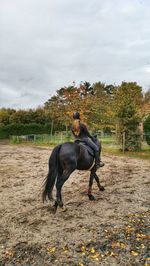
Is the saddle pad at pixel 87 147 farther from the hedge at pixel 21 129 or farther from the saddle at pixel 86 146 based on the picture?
the hedge at pixel 21 129

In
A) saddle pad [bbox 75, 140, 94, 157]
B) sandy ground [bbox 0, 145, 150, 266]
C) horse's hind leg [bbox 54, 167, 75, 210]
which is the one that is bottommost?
sandy ground [bbox 0, 145, 150, 266]

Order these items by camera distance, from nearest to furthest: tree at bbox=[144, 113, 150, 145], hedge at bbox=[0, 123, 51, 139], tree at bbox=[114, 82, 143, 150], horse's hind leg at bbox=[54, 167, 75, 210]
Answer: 1. horse's hind leg at bbox=[54, 167, 75, 210]
2. tree at bbox=[114, 82, 143, 150]
3. tree at bbox=[144, 113, 150, 145]
4. hedge at bbox=[0, 123, 51, 139]

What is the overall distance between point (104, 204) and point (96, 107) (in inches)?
1013

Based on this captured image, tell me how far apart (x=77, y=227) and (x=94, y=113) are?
27.4 m

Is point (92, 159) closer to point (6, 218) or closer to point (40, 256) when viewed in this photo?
point (6, 218)

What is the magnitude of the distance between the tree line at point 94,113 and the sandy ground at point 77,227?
9.94 m

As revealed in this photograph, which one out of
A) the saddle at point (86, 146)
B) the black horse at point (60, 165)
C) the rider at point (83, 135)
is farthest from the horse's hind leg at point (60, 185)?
the rider at point (83, 135)

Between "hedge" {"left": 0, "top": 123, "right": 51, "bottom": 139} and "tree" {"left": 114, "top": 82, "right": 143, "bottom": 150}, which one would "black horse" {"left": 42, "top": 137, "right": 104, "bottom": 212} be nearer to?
"tree" {"left": 114, "top": 82, "right": 143, "bottom": 150}

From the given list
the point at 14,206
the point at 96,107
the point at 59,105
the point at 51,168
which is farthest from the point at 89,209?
the point at 59,105

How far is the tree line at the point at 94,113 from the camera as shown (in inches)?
699

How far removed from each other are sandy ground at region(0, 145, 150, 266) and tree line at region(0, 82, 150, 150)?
391 inches

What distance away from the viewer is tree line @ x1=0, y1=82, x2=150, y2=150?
17750mm

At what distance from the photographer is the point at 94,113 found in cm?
3173

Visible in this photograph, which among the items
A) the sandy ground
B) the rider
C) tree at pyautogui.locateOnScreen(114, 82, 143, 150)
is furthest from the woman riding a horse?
tree at pyautogui.locateOnScreen(114, 82, 143, 150)
